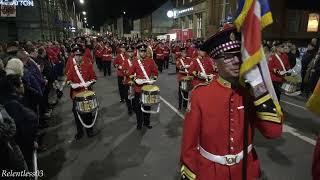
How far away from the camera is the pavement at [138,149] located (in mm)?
6316

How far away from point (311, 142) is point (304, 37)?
22.2m

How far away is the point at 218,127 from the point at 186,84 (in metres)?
8.05

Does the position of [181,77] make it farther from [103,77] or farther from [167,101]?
[103,77]

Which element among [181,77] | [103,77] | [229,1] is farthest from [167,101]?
[229,1]

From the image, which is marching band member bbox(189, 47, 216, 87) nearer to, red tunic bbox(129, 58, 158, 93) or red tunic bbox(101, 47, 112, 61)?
red tunic bbox(129, 58, 158, 93)

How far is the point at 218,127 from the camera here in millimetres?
2916

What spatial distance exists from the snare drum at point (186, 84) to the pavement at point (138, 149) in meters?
0.77

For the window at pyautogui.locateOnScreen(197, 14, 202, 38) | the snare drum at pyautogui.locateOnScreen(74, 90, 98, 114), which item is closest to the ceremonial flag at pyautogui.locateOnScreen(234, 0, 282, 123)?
the snare drum at pyautogui.locateOnScreen(74, 90, 98, 114)

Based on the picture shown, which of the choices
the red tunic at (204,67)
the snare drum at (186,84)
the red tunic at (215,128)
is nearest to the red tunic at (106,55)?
the snare drum at (186,84)

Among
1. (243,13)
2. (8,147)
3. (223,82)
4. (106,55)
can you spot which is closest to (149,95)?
(8,147)

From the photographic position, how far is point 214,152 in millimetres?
2965

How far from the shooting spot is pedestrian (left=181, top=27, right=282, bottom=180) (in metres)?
2.89

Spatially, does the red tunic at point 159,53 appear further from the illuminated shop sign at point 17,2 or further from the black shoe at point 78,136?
the black shoe at point 78,136

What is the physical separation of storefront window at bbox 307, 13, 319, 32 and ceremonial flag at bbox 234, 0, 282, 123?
27.2m
